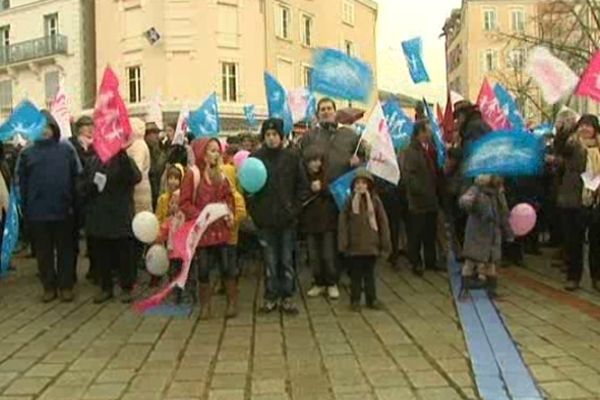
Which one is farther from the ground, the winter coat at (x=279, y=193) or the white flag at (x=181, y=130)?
the white flag at (x=181, y=130)

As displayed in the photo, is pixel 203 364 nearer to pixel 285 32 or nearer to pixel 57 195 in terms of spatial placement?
pixel 57 195

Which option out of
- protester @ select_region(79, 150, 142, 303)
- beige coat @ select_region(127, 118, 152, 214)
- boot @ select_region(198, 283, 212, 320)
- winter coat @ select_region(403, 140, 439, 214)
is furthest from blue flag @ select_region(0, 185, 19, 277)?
winter coat @ select_region(403, 140, 439, 214)

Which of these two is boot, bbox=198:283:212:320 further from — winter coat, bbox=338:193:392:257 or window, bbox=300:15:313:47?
window, bbox=300:15:313:47

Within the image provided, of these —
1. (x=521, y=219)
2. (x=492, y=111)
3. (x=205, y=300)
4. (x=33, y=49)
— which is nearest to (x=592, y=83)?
(x=521, y=219)

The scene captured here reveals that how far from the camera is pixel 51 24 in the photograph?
47.7m

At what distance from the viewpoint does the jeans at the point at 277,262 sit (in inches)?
354

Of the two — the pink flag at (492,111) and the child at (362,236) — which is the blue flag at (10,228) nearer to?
the child at (362,236)

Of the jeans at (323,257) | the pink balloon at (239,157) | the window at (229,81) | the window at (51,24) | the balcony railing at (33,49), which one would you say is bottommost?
the jeans at (323,257)

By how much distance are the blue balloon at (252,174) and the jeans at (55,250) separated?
92.1 inches

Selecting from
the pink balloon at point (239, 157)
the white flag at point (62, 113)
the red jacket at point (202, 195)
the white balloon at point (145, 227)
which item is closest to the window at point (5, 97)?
the white flag at point (62, 113)

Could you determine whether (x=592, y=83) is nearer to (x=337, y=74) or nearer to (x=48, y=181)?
(x=337, y=74)

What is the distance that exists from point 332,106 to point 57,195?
3125 millimetres

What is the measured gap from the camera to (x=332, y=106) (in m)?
9.84

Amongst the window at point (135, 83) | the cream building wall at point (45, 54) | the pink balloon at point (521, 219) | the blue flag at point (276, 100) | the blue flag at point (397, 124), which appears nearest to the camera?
the pink balloon at point (521, 219)
